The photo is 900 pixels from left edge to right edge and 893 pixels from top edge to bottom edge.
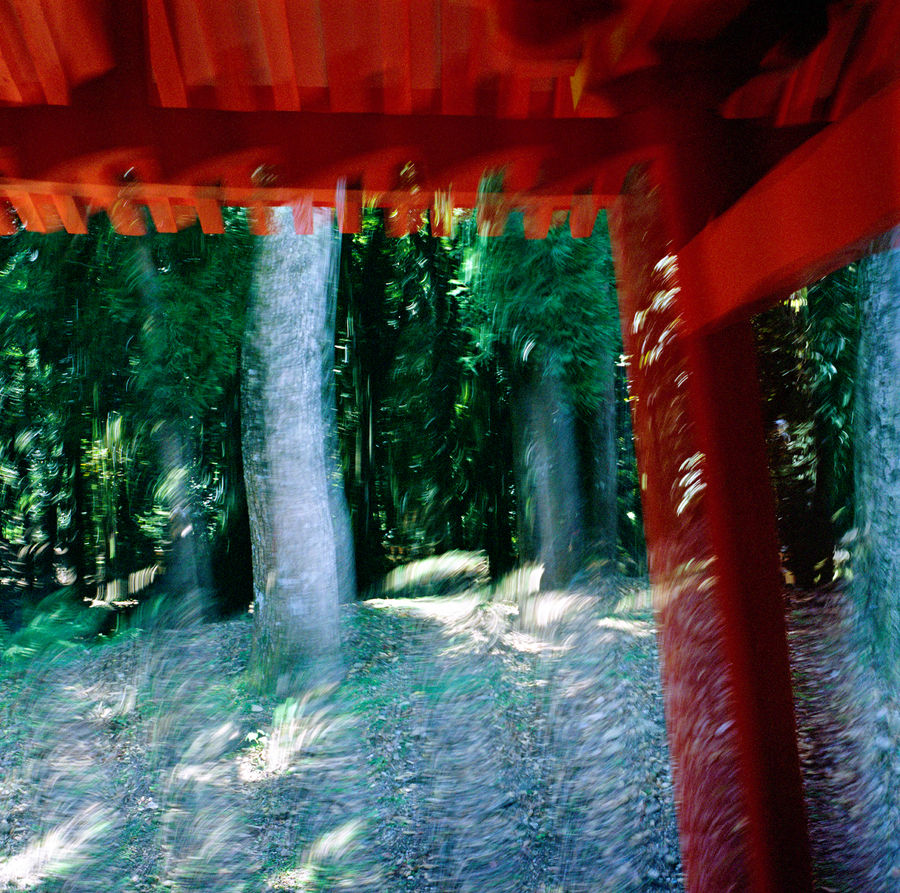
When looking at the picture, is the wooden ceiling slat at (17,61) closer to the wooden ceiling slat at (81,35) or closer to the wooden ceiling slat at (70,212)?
the wooden ceiling slat at (81,35)

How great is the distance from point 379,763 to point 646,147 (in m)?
3.03

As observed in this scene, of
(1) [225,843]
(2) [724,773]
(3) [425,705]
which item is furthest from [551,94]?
(3) [425,705]

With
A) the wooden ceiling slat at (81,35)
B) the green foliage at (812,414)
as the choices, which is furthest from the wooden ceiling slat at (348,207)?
the green foliage at (812,414)

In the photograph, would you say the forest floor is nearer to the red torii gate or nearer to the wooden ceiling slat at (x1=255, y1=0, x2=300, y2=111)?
the red torii gate

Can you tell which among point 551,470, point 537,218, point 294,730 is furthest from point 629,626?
point 537,218

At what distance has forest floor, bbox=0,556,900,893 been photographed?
2.74m

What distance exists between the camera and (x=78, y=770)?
3.53 m

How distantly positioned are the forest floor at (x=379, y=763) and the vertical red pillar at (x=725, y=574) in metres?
1.40

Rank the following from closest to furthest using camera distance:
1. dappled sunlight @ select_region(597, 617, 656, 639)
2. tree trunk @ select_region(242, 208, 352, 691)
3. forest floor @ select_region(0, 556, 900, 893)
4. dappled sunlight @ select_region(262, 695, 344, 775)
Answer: forest floor @ select_region(0, 556, 900, 893)
dappled sunlight @ select_region(262, 695, 344, 775)
tree trunk @ select_region(242, 208, 352, 691)
dappled sunlight @ select_region(597, 617, 656, 639)

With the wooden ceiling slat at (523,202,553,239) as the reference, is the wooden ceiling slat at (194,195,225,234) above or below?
above

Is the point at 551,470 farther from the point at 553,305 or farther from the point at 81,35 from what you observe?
the point at 81,35

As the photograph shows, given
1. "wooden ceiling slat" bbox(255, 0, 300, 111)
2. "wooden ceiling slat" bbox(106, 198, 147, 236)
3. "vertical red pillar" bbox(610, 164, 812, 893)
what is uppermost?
"wooden ceiling slat" bbox(255, 0, 300, 111)

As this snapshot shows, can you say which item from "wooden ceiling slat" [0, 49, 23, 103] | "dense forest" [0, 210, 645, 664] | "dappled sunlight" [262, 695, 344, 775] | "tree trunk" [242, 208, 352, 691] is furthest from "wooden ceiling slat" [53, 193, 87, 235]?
"dense forest" [0, 210, 645, 664]

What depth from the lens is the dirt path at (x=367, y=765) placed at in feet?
9.13
